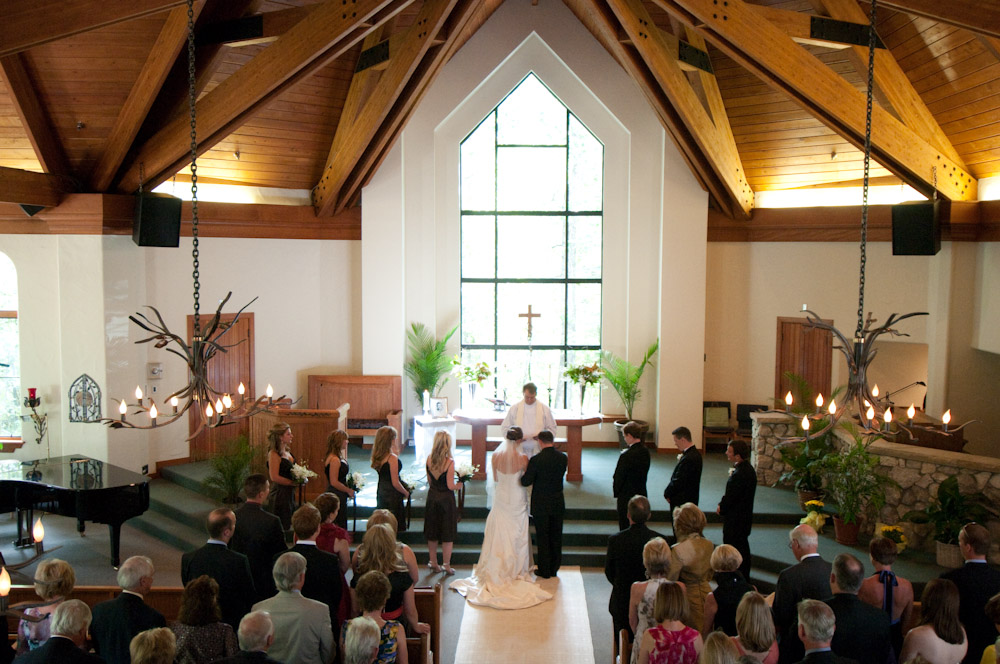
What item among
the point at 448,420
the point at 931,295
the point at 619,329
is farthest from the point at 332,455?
the point at 931,295

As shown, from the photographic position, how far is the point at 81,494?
7.69 meters

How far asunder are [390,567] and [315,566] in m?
0.49

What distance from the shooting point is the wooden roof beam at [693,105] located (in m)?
8.83

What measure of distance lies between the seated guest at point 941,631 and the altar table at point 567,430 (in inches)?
243

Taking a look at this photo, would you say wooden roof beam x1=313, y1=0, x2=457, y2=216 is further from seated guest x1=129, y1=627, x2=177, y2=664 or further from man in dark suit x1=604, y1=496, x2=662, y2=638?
seated guest x1=129, y1=627, x2=177, y2=664

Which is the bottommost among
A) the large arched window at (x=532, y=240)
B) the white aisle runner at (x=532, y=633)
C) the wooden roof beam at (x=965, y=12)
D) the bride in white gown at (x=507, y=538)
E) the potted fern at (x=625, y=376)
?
the white aisle runner at (x=532, y=633)

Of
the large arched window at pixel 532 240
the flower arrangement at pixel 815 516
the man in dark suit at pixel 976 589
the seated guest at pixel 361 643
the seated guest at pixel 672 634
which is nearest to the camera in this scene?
the seated guest at pixel 361 643

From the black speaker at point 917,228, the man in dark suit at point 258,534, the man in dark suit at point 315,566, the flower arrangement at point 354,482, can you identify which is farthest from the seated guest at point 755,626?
the black speaker at point 917,228

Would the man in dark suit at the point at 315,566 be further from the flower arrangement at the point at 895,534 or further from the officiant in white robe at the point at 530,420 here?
the flower arrangement at the point at 895,534

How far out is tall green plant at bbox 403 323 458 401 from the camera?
1226 centimetres

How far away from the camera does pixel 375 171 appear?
11992 millimetres

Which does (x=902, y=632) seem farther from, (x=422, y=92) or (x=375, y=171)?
(x=375, y=171)

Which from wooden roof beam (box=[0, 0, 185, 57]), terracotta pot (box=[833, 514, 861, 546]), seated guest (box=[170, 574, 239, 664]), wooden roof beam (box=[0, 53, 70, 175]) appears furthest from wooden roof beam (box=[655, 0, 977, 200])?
seated guest (box=[170, 574, 239, 664])

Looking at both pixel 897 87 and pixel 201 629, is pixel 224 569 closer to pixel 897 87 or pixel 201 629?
pixel 201 629
